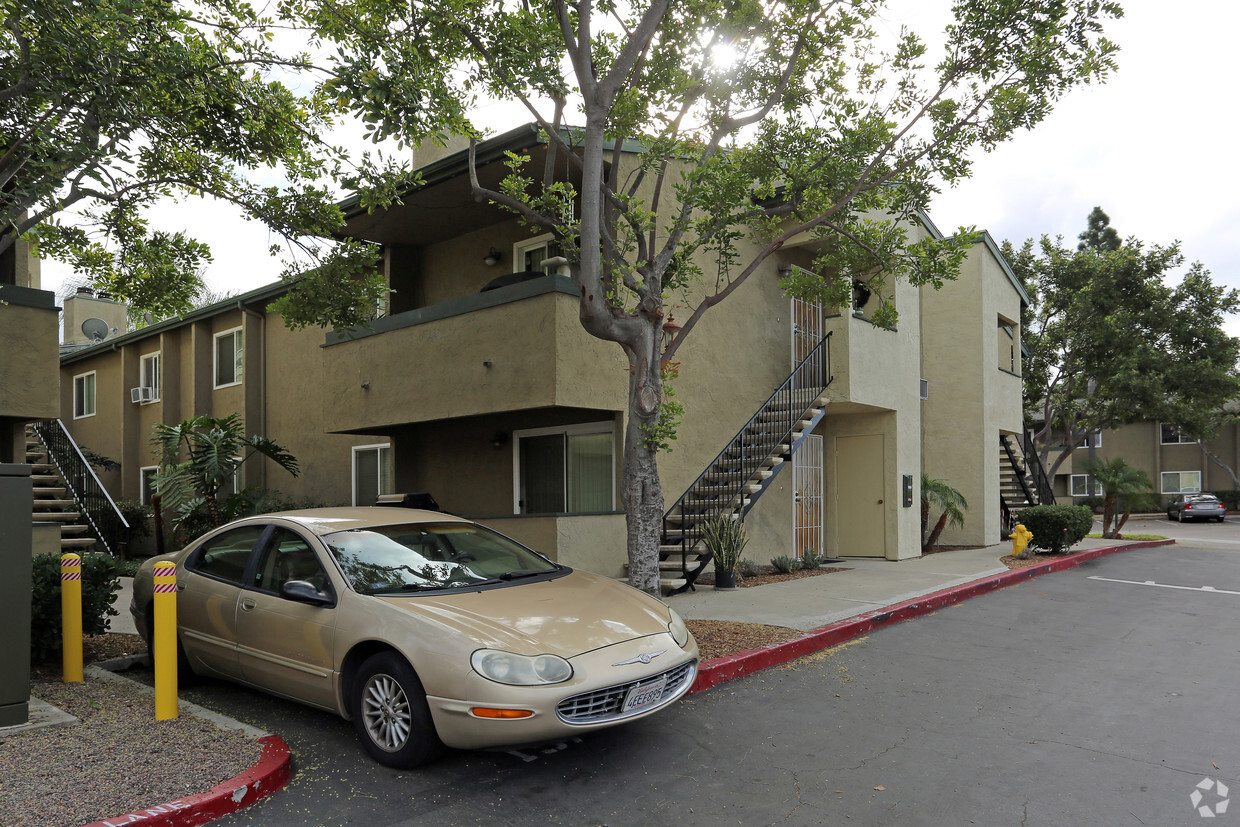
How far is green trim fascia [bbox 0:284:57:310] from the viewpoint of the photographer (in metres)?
8.42

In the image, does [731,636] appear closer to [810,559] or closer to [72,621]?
[72,621]

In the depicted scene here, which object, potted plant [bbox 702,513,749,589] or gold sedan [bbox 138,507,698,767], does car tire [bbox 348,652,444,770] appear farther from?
potted plant [bbox 702,513,749,589]

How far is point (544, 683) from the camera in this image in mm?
4434

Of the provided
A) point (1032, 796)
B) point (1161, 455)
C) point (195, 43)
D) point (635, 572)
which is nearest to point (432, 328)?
point (195, 43)

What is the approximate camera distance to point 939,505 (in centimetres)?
1817

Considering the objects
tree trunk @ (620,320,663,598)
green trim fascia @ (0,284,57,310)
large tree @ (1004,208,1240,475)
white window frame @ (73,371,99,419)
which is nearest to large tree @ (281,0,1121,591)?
tree trunk @ (620,320,663,598)

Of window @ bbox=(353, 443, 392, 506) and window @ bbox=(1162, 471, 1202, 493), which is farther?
window @ bbox=(1162, 471, 1202, 493)

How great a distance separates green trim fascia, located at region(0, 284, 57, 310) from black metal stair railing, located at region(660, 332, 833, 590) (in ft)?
24.6

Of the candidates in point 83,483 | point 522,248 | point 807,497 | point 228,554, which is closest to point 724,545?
point 807,497

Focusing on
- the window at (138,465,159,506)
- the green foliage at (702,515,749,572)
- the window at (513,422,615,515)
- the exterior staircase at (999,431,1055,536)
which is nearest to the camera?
the green foliage at (702,515,749,572)

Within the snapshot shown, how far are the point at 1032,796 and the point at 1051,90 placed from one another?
25.0 ft

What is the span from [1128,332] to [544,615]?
29.6m

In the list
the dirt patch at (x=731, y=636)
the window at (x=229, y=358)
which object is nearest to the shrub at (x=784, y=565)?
the dirt patch at (x=731, y=636)

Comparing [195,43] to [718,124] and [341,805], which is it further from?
[341,805]
